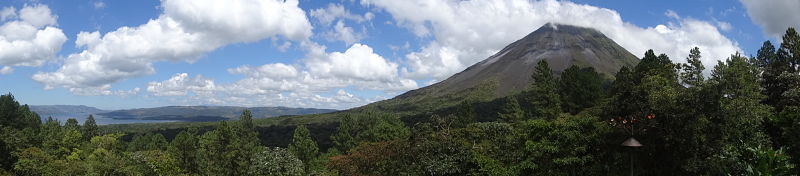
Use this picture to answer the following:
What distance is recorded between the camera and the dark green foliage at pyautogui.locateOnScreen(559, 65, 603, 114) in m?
53.2

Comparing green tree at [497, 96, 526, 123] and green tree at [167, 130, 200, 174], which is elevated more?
green tree at [497, 96, 526, 123]

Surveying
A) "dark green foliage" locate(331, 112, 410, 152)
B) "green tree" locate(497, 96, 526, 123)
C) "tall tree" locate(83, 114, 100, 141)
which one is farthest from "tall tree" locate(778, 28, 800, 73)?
"tall tree" locate(83, 114, 100, 141)

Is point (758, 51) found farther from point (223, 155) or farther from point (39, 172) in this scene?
point (39, 172)

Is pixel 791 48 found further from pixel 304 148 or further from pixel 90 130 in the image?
pixel 90 130

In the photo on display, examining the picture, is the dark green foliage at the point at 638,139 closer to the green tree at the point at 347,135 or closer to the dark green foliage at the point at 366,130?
the dark green foliage at the point at 366,130

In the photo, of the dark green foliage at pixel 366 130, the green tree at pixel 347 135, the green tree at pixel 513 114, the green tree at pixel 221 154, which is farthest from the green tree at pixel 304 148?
the green tree at pixel 513 114

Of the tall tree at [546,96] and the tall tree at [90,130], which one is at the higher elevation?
the tall tree at [546,96]

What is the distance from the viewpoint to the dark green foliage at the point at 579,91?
175ft

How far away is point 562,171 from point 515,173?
11.3ft

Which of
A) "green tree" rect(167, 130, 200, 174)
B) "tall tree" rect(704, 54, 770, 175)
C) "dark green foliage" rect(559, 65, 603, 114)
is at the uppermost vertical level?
"dark green foliage" rect(559, 65, 603, 114)

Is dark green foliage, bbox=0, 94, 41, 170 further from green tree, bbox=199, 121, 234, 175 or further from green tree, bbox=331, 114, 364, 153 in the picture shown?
green tree, bbox=331, 114, 364, 153

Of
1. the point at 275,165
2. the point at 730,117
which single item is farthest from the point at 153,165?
the point at 730,117

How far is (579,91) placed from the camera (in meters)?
53.9

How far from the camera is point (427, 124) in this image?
29.5 metres
